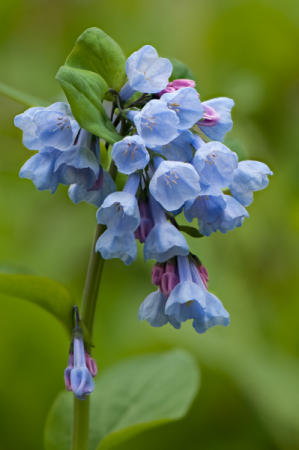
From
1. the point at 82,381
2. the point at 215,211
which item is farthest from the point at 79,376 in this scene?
the point at 215,211

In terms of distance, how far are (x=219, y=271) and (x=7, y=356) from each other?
84 centimetres

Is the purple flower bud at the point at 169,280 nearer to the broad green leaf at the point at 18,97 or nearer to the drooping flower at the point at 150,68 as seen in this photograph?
the drooping flower at the point at 150,68

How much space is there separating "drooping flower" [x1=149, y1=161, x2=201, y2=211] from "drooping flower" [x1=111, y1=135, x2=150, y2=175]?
0.03 m

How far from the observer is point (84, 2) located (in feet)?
9.95

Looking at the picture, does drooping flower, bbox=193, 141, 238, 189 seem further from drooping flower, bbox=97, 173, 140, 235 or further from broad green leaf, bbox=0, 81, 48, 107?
broad green leaf, bbox=0, 81, 48, 107

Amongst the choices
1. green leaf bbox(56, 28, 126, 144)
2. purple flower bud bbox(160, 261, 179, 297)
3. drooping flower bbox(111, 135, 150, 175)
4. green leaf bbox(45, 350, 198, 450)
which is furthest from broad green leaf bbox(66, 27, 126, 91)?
green leaf bbox(45, 350, 198, 450)

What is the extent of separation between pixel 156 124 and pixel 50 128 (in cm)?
15

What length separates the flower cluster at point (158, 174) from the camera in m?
0.74

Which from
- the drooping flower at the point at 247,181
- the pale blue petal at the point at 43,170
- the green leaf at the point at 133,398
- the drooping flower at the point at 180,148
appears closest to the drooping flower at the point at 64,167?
the pale blue petal at the point at 43,170

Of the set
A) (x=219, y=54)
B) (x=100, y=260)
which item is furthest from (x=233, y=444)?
(x=219, y=54)

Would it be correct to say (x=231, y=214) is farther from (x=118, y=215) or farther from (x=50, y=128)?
(x=50, y=128)

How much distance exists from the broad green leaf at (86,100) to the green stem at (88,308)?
17cm

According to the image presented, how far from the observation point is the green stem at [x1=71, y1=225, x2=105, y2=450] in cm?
91

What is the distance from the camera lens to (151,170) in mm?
822
